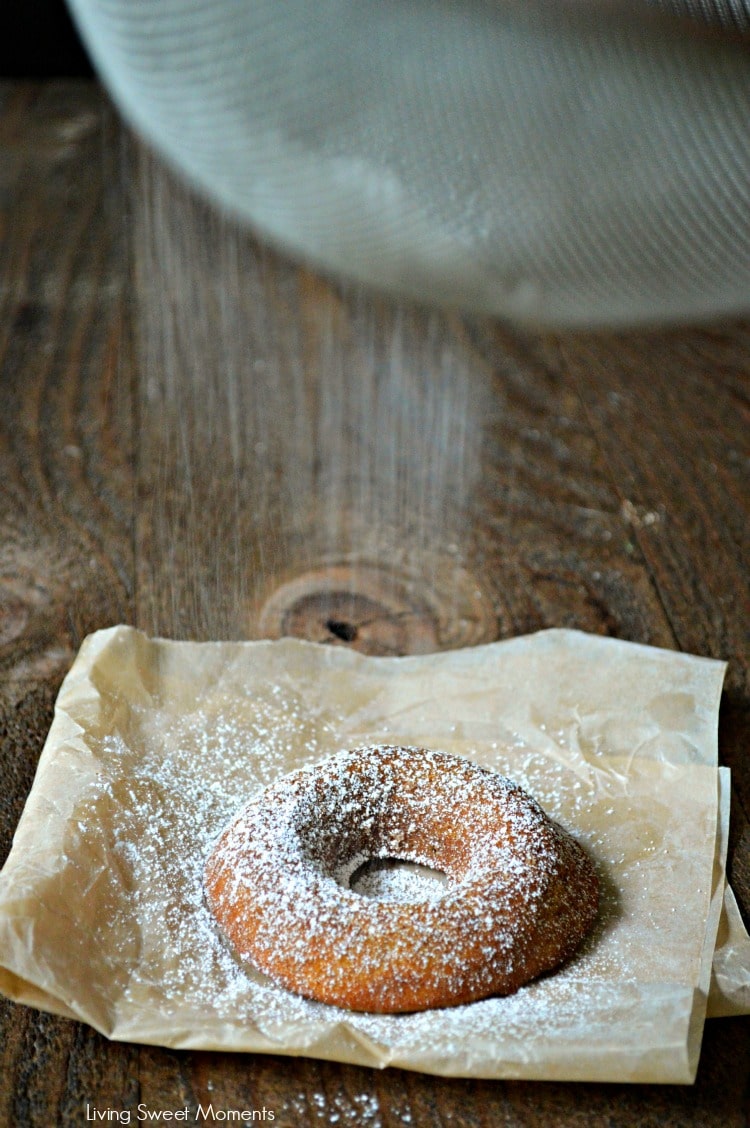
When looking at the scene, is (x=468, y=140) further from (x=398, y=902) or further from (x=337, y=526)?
(x=398, y=902)

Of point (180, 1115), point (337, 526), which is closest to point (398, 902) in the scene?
point (180, 1115)

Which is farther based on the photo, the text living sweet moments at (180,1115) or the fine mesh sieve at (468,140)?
the fine mesh sieve at (468,140)

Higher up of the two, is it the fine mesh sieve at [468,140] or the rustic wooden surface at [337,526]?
the fine mesh sieve at [468,140]

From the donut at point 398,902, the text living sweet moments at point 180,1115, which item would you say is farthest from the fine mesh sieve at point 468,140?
the text living sweet moments at point 180,1115

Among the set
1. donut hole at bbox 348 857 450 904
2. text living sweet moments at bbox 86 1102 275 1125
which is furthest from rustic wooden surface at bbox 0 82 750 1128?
donut hole at bbox 348 857 450 904

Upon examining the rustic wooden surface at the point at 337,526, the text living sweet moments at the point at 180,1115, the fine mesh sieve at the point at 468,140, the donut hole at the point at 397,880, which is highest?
the fine mesh sieve at the point at 468,140

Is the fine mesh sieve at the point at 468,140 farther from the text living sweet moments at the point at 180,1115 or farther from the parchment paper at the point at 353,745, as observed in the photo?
the text living sweet moments at the point at 180,1115

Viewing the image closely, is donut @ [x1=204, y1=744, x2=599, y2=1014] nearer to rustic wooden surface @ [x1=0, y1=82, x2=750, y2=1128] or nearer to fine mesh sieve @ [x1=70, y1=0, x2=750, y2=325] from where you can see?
rustic wooden surface @ [x1=0, y1=82, x2=750, y2=1128]

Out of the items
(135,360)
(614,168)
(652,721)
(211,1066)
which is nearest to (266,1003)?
(211,1066)
